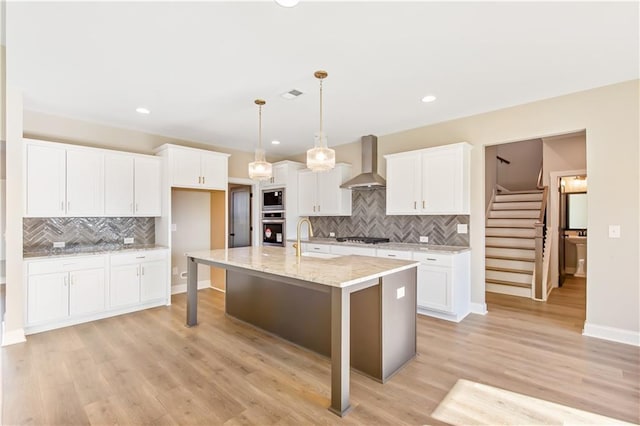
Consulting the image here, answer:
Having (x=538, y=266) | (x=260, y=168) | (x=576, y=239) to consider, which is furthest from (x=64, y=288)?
(x=576, y=239)

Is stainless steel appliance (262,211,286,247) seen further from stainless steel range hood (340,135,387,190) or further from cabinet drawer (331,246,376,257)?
stainless steel range hood (340,135,387,190)

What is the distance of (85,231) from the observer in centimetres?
423

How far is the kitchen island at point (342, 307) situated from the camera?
2057 mm

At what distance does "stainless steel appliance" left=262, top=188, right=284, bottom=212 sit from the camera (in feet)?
19.2

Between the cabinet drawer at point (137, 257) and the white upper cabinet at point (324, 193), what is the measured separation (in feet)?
7.97

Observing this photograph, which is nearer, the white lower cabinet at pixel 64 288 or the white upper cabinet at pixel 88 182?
the white lower cabinet at pixel 64 288

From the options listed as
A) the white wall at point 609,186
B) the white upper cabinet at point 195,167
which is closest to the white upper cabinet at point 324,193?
the white upper cabinet at point 195,167

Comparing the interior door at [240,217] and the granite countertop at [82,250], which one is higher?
the interior door at [240,217]

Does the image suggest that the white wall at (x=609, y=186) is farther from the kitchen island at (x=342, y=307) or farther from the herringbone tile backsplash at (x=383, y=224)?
the kitchen island at (x=342, y=307)

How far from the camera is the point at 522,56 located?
101 inches

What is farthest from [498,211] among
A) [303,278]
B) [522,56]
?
[303,278]

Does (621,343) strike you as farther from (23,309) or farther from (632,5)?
(23,309)

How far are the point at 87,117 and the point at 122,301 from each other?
2.49m

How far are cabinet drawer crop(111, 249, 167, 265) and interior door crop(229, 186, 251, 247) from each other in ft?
6.98
